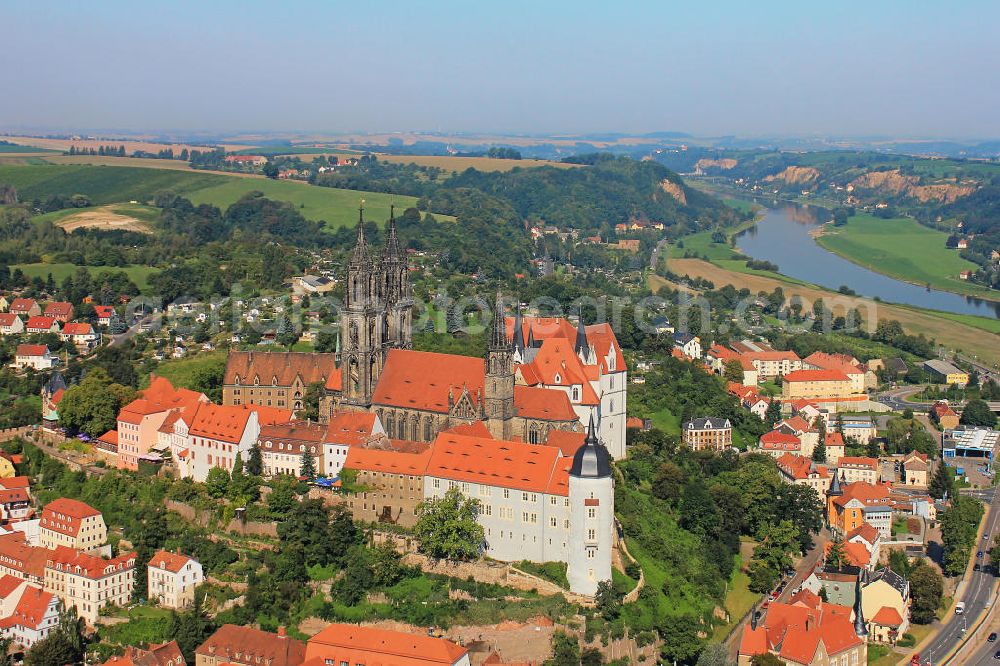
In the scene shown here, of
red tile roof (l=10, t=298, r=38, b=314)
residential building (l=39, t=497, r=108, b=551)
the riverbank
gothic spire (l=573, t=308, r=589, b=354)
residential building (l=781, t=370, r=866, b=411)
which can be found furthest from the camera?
the riverbank

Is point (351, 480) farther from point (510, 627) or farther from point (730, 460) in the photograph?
point (730, 460)

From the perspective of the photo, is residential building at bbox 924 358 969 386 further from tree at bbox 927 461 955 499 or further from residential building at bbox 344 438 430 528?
residential building at bbox 344 438 430 528

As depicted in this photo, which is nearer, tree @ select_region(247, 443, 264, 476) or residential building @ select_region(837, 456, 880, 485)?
tree @ select_region(247, 443, 264, 476)

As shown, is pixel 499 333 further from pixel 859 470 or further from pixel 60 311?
pixel 60 311

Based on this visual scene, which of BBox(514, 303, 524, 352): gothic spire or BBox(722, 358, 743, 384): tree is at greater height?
BBox(514, 303, 524, 352): gothic spire

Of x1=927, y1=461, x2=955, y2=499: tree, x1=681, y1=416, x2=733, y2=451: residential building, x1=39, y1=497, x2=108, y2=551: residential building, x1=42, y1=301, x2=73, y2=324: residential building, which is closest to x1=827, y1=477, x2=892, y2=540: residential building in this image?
x1=927, y1=461, x2=955, y2=499: tree

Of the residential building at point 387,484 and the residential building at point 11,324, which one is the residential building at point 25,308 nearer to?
the residential building at point 11,324

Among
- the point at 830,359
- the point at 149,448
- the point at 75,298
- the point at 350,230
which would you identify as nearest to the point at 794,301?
the point at 830,359
